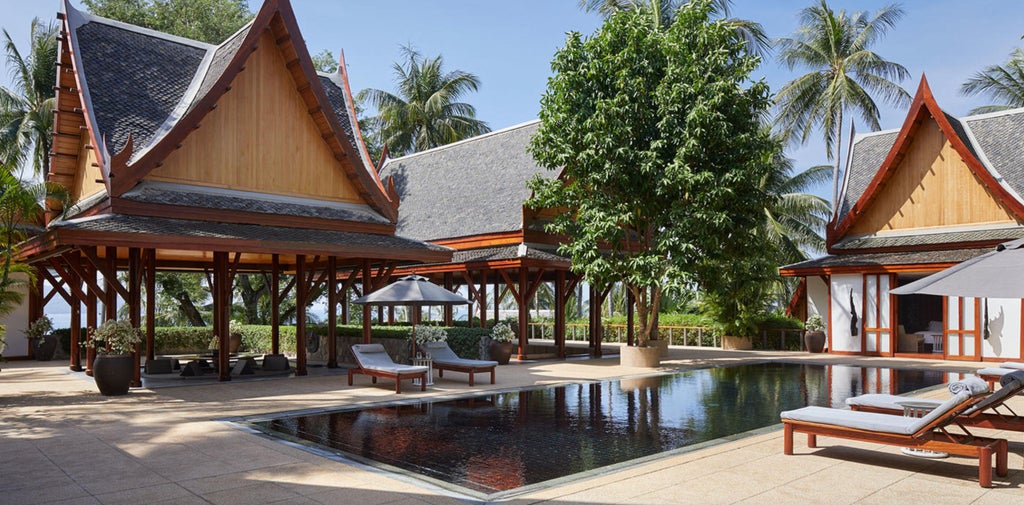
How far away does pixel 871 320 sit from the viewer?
852 inches

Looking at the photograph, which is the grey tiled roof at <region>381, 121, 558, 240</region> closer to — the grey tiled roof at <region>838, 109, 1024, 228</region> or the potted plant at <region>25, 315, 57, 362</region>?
the potted plant at <region>25, 315, 57, 362</region>

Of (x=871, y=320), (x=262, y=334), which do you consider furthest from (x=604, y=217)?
(x=262, y=334)

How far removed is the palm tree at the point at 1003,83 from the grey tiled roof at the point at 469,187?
91.8 feet

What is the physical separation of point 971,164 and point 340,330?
17.7m

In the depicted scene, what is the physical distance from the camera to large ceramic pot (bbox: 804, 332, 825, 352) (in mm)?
22578

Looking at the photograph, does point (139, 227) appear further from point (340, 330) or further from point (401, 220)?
point (401, 220)

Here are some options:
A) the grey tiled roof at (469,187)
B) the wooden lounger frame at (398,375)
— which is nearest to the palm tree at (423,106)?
the grey tiled roof at (469,187)

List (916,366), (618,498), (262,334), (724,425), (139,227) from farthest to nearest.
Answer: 1. (262,334)
2. (916,366)
3. (139,227)
4. (724,425)
5. (618,498)

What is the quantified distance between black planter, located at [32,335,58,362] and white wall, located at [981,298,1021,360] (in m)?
25.4

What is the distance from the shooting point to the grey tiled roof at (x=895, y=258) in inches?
782

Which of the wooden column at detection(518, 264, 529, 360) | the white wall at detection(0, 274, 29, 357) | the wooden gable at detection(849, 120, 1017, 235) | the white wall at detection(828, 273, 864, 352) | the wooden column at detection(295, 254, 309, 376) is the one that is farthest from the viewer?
the white wall at detection(828, 273, 864, 352)

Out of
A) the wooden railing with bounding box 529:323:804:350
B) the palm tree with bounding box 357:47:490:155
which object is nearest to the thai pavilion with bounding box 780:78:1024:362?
the wooden railing with bounding box 529:323:804:350

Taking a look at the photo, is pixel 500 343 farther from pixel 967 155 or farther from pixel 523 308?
pixel 967 155

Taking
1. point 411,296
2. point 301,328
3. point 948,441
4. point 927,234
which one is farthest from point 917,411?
point 927,234
